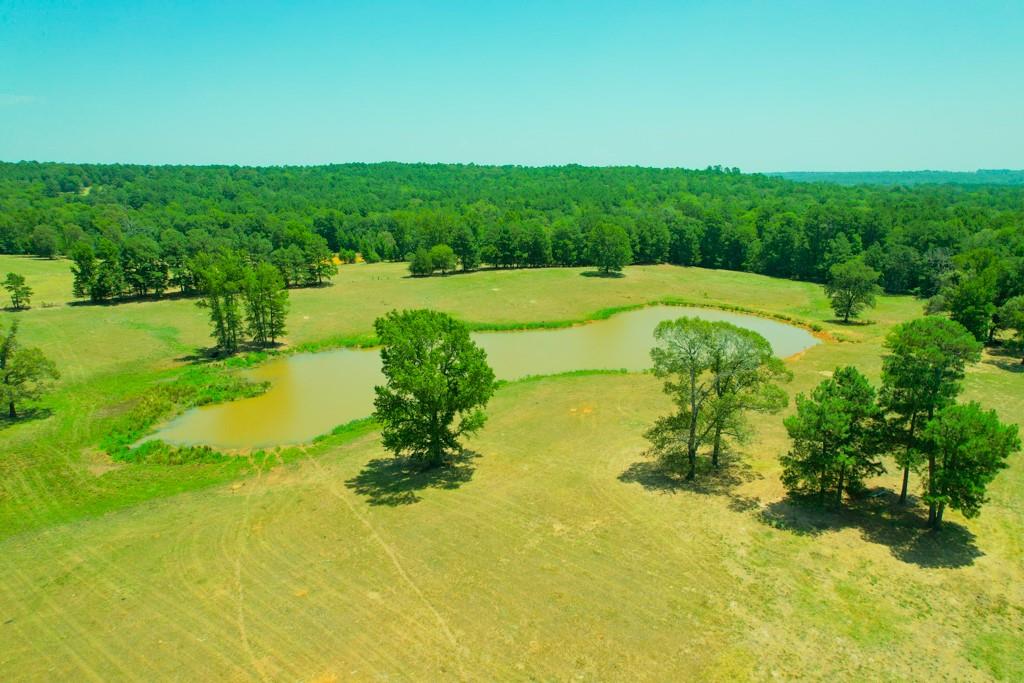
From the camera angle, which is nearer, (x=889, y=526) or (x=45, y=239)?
(x=889, y=526)

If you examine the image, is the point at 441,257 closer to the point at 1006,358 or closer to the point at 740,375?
the point at 1006,358

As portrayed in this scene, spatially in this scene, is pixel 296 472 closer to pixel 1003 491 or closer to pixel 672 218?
pixel 1003 491

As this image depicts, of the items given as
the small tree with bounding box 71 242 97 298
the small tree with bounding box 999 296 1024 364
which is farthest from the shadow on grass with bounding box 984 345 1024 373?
the small tree with bounding box 71 242 97 298

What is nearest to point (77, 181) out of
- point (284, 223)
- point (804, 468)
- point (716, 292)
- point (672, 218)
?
point (284, 223)

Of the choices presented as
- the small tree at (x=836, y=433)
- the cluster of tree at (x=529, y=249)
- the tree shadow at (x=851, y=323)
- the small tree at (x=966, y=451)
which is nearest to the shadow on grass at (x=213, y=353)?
the cluster of tree at (x=529, y=249)

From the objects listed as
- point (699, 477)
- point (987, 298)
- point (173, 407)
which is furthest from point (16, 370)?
point (987, 298)

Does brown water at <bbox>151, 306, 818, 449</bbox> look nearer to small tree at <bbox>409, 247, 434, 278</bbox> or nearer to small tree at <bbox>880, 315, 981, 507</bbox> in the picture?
small tree at <bbox>880, 315, 981, 507</bbox>
